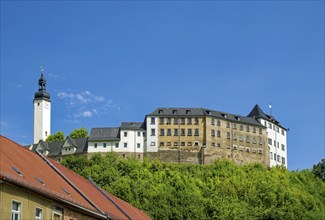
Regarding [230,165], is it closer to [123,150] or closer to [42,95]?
[123,150]

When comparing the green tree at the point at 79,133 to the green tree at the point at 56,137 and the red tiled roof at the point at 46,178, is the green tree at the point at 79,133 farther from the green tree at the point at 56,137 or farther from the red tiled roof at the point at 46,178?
the red tiled roof at the point at 46,178

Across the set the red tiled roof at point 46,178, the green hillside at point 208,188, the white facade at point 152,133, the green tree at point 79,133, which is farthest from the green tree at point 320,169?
the red tiled roof at point 46,178

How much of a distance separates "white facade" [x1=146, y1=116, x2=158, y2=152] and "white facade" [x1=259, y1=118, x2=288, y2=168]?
25220 millimetres

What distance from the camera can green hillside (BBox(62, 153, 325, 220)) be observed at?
81.8 m

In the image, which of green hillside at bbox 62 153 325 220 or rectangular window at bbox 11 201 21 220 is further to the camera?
green hillside at bbox 62 153 325 220

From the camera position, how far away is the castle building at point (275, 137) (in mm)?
139375

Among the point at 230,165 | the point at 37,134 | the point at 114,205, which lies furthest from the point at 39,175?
the point at 37,134

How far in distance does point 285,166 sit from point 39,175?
383 feet

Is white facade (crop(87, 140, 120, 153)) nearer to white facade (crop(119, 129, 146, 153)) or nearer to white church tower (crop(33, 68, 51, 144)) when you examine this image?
white facade (crop(119, 129, 146, 153))

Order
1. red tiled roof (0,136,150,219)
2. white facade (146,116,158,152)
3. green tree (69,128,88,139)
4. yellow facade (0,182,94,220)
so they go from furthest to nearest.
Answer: green tree (69,128,88,139) < white facade (146,116,158,152) < red tiled roof (0,136,150,219) < yellow facade (0,182,94,220)

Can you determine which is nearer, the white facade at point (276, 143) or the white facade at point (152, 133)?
the white facade at point (152, 133)

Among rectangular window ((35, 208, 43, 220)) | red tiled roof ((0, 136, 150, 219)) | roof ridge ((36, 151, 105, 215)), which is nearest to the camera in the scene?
red tiled roof ((0, 136, 150, 219))

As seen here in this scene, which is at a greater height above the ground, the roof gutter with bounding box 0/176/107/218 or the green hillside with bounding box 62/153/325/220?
the green hillside with bounding box 62/153/325/220

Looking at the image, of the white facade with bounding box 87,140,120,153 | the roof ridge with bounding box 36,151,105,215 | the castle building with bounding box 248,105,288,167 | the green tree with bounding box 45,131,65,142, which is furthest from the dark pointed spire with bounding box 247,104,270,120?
the roof ridge with bounding box 36,151,105,215
